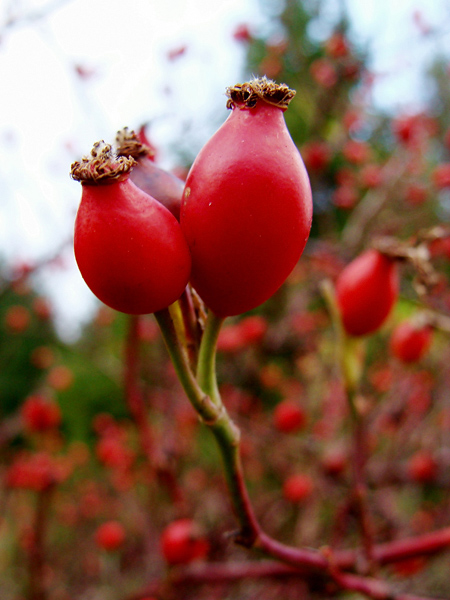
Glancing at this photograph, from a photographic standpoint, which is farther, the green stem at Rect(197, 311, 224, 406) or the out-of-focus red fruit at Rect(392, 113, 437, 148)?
the out-of-focus red fruit at Rect(392, 113, 437, 148)

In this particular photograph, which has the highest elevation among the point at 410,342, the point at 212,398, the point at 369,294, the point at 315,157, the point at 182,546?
the point at 212,398

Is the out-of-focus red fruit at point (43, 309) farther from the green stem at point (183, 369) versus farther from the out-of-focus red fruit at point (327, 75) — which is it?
the green stem at point (183, 369)

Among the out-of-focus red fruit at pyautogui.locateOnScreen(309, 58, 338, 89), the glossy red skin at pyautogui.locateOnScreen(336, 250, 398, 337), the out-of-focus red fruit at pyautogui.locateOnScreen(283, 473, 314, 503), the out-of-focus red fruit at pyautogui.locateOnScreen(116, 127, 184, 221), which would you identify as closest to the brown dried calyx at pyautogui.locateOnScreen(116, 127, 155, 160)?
the out-of-focus red fruit at pyautogui.locateOnScreen(116, 127, 184, 221)

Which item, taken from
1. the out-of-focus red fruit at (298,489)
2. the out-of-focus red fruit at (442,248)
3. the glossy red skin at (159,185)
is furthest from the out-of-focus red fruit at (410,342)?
the out-of-focus red fruit at (298,489)

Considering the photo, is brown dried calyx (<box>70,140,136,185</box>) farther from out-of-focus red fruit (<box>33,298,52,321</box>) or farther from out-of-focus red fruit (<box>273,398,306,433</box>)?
out-of-focus red fruit (<box>33,298,52,321</box>)

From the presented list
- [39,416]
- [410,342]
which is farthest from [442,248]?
[39,416]

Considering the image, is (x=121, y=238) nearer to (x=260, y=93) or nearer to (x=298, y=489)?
(x=260, y=93)
